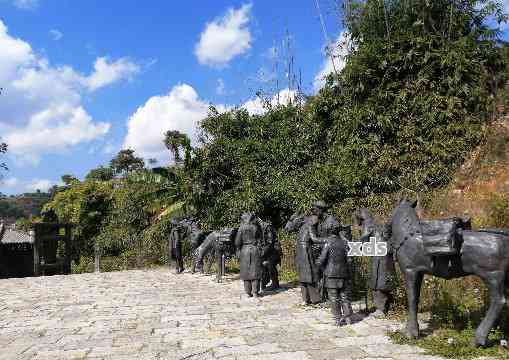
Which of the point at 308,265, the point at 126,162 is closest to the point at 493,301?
the point at 308,265

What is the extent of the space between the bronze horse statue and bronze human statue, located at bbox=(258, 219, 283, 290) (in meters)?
4.43

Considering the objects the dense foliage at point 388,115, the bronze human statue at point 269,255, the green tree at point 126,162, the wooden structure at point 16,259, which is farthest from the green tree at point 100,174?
the bronze human statue at point 269,255

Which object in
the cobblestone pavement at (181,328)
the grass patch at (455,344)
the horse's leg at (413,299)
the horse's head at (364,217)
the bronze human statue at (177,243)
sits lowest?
the grass patch at (455,344)

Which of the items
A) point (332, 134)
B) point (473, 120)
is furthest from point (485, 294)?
point (332, 134)

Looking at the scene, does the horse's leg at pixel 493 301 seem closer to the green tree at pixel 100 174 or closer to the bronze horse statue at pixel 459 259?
the bronze horse statue at pixel 459 259

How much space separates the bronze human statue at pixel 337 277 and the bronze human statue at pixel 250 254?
2.79 metres

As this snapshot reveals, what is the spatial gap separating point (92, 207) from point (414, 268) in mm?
22545

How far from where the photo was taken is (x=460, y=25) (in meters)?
15.5

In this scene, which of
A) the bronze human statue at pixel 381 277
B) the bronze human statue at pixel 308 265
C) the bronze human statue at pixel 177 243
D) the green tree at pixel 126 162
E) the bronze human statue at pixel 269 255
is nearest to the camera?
the bronze human statue at pixel 381 277

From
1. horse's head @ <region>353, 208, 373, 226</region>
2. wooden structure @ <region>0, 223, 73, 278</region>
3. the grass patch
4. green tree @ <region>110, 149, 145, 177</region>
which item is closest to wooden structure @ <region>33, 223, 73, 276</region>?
wooden structure @ <region>0, 223, 73, 278</region>

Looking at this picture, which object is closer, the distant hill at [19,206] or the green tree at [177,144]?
the green tree at [177,144]

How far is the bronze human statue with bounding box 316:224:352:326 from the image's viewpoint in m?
6.74

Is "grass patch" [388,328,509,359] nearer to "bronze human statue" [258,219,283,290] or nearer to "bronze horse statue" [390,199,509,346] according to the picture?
"bronze horse statue" [390,199,509,346]

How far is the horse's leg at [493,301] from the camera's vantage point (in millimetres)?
5035
